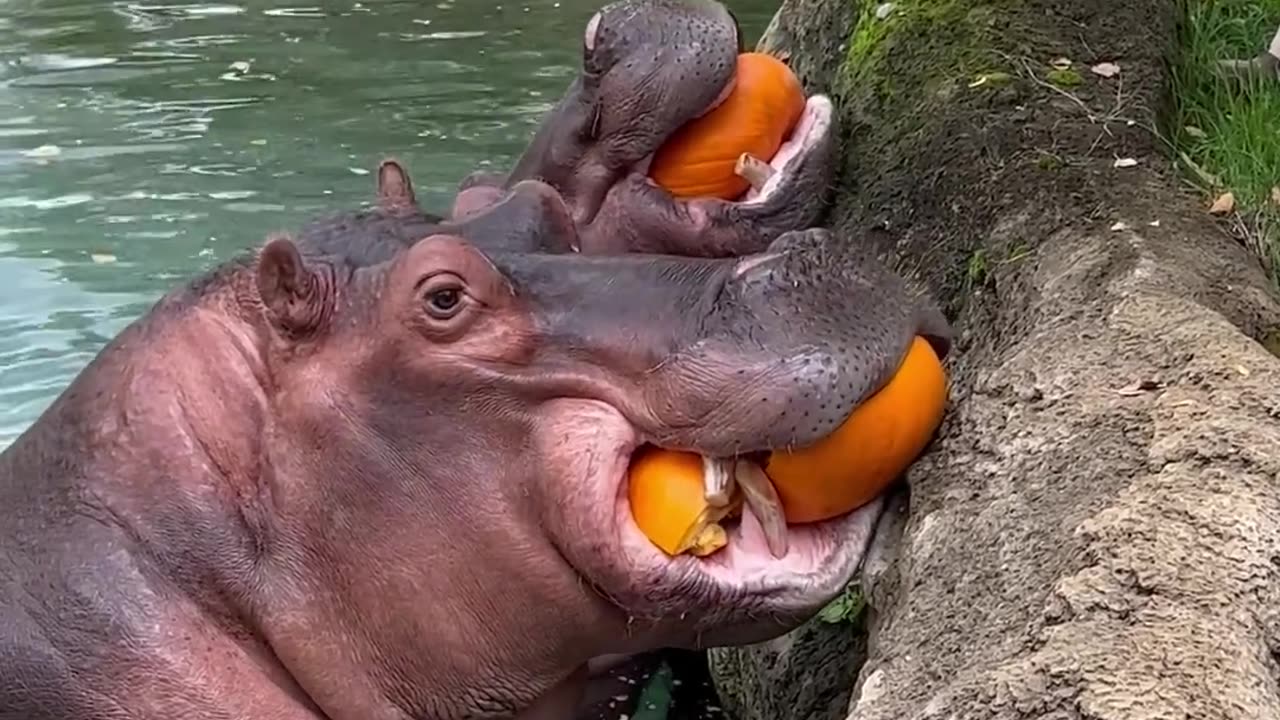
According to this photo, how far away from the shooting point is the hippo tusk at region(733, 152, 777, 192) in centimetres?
362

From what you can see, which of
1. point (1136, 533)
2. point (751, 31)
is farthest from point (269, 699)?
point (751, 31)

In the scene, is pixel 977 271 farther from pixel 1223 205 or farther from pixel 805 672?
pixel 805 672

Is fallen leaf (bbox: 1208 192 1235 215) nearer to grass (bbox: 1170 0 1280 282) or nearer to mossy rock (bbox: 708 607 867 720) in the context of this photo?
grass (bbox: 1170 0 1280 282)

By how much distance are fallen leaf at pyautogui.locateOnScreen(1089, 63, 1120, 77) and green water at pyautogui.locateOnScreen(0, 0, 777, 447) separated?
3.33 meters

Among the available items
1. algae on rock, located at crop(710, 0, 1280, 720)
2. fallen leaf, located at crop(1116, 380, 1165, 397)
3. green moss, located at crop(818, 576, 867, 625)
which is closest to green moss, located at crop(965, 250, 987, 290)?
algae on rock, located at crop(710, 0, 1280, 720)

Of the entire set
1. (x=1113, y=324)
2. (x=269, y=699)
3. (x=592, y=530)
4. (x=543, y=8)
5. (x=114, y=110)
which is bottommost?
(x=543, y=8)

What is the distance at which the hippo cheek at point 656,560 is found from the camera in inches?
105

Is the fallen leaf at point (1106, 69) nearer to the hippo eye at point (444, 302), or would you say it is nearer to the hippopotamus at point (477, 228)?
the hippopotamus at point (477, 228)

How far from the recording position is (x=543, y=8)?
11328mm

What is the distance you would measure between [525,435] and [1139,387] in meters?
0.85

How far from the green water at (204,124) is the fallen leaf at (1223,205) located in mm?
3565

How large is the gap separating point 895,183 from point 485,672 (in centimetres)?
134

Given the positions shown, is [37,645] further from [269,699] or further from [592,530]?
[592,530]

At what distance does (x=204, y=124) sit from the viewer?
8430 mm
